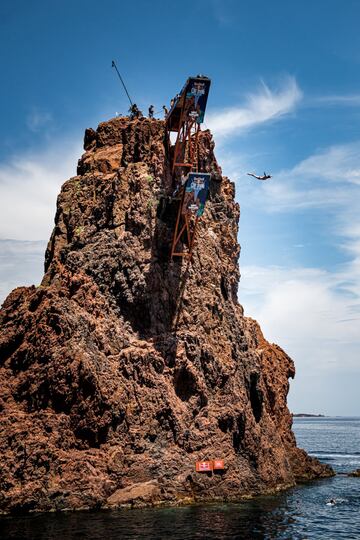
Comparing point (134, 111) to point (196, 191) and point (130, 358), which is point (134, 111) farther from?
point (130, 358)

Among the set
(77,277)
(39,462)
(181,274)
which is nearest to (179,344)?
(181,274)

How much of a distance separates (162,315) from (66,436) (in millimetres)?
13953

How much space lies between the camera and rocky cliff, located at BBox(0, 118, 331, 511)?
133 ft

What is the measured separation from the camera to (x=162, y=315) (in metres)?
49.5

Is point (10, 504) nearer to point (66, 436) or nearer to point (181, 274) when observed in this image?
point (66, 436)

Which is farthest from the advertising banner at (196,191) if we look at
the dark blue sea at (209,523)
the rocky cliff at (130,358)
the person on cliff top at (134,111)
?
the dark blue sea at (209,523)

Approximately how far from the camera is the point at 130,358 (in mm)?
45219

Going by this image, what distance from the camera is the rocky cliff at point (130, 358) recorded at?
4041 centimetres

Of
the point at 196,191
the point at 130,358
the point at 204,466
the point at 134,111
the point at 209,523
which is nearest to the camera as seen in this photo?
the point at 209,523

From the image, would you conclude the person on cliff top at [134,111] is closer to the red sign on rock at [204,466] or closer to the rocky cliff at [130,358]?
the rocky cliff at [130,358]

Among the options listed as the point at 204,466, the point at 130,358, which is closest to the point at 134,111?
the point at 130,358

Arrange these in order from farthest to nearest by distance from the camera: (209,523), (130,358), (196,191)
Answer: (196,191), (130,358), (209,523)

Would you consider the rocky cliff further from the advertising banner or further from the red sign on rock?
the advertising banner

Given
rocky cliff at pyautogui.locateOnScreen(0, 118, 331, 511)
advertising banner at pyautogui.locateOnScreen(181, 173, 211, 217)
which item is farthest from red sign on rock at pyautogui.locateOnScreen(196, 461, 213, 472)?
advertising banner at pyautogui.locateOnScreen(181, 173, 211, 217)
